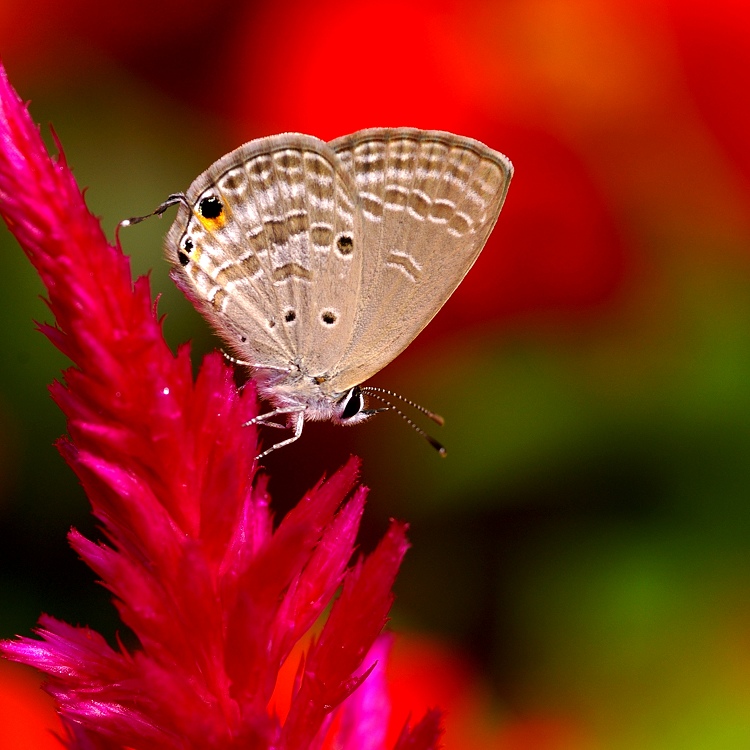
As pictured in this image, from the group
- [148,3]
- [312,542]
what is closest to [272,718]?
[312,542]

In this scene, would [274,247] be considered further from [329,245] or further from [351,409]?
[351,409]

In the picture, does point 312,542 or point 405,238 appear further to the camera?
point 405,238

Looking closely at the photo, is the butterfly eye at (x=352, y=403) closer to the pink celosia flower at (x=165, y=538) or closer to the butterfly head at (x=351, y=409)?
the butterfly head at (x=351, y=409)

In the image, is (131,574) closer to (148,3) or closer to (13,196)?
(13,196)

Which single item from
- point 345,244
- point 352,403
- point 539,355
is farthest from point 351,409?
point 539,355

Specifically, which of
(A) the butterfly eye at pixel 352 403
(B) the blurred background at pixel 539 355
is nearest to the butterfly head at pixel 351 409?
(A) the butterfly eye at pixel 352 403

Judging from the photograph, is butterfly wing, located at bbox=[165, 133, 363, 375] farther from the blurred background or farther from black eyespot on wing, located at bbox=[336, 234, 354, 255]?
the blurred background
